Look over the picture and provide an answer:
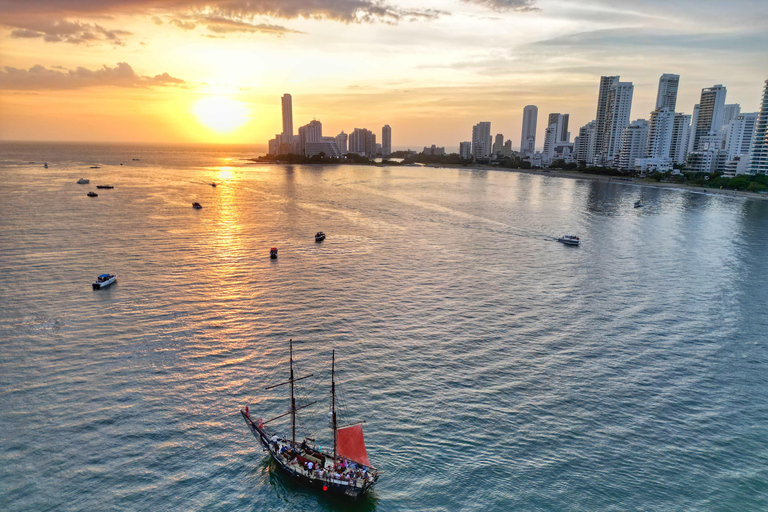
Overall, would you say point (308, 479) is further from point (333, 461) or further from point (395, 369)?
point (395, 369)

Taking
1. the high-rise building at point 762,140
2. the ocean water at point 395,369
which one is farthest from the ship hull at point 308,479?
the high-rise building at point 762,140

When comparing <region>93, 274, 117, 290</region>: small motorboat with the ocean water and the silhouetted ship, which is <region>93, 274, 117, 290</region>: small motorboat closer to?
the ocean water

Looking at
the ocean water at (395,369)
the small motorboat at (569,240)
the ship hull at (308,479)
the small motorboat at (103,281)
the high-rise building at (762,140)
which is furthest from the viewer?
the high-rise building at (762,140)

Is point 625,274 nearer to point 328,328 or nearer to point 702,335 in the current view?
point 702,335

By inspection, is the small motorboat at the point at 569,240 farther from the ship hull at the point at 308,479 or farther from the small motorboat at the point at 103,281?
the small motorboat at the point at 103,281

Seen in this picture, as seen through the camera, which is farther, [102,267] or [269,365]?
[102,267]

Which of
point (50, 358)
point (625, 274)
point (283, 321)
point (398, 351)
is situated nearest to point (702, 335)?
point (625, 274)
